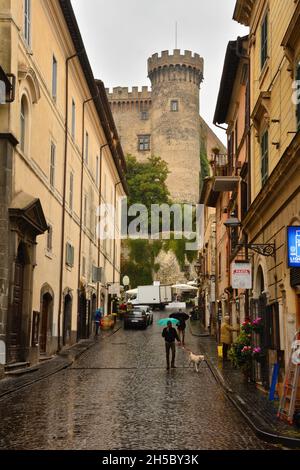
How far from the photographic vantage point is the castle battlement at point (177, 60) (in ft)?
295

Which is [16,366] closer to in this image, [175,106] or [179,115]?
[179,115]

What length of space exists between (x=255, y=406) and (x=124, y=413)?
2526 millimetres

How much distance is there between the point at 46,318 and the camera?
24.2 m

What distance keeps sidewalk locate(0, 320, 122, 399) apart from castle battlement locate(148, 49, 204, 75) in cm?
6516

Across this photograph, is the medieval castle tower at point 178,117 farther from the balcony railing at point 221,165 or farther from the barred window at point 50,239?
the barred window at point 50,239

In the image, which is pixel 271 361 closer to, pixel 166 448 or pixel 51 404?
pixel 51 404

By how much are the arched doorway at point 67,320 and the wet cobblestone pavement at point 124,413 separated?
672cm

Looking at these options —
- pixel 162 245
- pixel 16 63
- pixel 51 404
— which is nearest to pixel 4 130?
pixel 16 63

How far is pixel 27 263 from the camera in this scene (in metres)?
20.5

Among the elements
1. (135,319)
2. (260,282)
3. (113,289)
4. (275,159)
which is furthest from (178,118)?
(275,159)

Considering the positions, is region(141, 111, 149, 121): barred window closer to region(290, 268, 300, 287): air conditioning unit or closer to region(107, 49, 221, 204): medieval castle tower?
region(107, 49, 221, 204): medieval castle tower

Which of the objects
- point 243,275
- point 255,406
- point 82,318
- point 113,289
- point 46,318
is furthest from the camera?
point 113,289

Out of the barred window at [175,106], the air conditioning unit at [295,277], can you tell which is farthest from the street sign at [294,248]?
the barred window at [175,106]

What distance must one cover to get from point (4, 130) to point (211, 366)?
9610 mm
